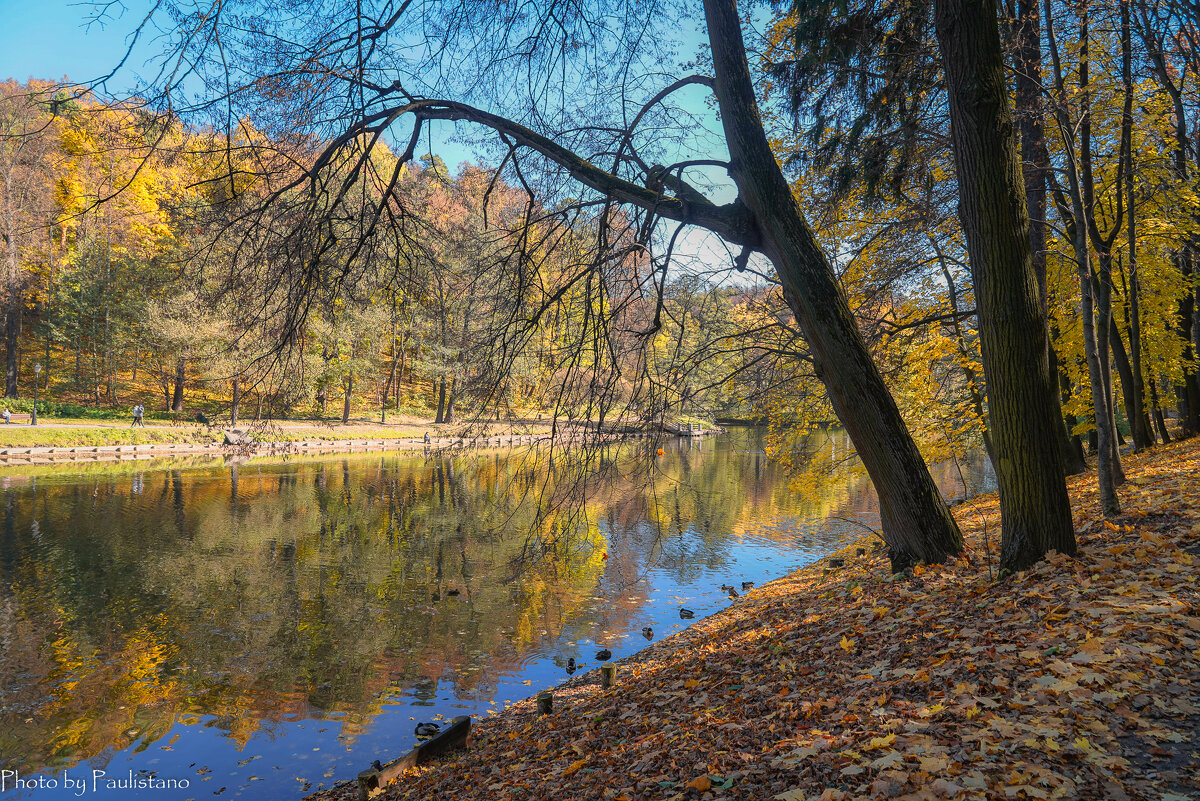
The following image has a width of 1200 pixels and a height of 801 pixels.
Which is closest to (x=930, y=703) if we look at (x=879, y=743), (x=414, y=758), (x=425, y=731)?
(x=879, y=743)

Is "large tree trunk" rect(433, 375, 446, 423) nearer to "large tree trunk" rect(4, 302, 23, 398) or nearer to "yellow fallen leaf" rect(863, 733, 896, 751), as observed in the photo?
"large tree trunk" rect(4, 302, 23, 398)

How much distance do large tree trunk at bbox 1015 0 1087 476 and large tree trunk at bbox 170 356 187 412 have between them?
33.0 meters

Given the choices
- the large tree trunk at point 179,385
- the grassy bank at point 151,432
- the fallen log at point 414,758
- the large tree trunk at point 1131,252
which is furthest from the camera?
the large tree trunk at point 179,385

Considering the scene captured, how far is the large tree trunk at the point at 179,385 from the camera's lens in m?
30.6

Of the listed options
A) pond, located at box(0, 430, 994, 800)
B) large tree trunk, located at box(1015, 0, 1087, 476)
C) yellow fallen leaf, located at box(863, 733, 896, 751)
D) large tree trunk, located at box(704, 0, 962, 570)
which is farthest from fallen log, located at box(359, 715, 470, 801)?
large tree trunk, located at box(1015, 0, 1087, 476)

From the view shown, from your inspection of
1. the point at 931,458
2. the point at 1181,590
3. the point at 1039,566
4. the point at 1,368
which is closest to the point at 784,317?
the point at 931,458

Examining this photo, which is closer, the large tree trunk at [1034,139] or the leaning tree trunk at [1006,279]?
the leaning tree trunk at [1006,279]

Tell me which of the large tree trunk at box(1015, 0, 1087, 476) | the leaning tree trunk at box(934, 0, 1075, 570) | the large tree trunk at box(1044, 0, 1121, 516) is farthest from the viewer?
the large tree trunk at box(1015, 0, 1087, 476)

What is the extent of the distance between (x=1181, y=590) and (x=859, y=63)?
5234 mm

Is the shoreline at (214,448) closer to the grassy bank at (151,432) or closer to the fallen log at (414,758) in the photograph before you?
the grassy bank at (151,432)

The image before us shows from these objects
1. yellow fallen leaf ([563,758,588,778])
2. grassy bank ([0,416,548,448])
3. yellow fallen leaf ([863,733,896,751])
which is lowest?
yellow fallen leaf ([563,758,588,778])

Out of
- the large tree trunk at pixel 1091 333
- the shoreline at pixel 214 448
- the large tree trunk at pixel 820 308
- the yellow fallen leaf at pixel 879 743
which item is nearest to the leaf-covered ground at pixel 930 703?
the yellow fallen leaf at pixel 879 743

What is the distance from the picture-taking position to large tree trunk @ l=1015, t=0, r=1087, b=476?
632 cm

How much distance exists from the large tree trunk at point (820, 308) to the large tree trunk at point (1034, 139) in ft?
4.02
